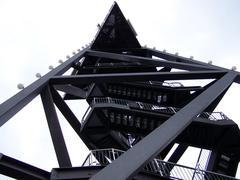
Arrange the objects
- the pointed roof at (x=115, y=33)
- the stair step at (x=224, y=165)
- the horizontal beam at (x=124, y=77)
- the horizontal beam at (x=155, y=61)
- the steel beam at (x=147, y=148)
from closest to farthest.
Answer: the steel beam at (x=147, y=148), the stair step at (x=224, y=165), the horizontal beam at (x=124, y=77), the horizontal beam at (x=155, y=61), the pointed roof at (x=115, y=33)

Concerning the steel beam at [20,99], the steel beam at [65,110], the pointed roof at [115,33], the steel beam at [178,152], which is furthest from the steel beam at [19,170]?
the pointed roof at [115,33]

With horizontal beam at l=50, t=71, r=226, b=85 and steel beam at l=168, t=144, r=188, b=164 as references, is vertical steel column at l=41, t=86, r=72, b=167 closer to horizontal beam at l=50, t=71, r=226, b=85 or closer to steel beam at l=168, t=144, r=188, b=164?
horizontal beam at l=50, t=71, r=226, b=85

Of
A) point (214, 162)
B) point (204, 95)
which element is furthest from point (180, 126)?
point (214, 162)

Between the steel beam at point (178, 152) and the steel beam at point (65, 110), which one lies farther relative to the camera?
the steel beam at point (178, 152)

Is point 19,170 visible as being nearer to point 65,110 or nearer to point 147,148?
point 147,148

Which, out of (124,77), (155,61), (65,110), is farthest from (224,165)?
(155,61)

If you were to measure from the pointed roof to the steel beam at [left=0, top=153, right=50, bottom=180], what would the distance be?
16882mm

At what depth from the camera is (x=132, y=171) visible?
190 inches

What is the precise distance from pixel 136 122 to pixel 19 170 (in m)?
5.73

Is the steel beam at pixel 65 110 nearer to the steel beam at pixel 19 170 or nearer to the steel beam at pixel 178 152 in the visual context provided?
the steel beam at pixel 178 152

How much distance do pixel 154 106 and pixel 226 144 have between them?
436 cm

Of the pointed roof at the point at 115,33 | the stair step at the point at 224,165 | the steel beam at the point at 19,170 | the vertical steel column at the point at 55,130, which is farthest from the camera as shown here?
the pointed roof at the point at 115,33

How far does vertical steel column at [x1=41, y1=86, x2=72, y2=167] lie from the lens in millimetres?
9914

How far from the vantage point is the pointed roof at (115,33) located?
24.9 metres
